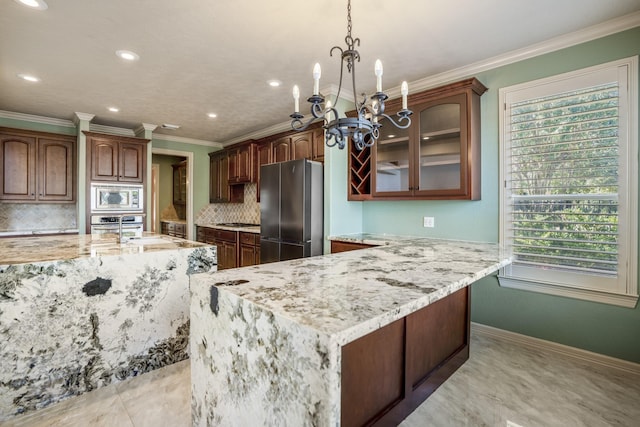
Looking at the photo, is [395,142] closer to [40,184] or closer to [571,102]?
[571,102]

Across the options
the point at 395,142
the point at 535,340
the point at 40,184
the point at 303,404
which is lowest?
the point at 535,340

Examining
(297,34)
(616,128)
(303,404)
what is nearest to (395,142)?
(297,34)

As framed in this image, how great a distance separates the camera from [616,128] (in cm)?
224

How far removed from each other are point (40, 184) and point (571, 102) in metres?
6.08

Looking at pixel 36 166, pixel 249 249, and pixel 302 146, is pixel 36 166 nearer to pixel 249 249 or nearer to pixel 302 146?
pixel 249 249

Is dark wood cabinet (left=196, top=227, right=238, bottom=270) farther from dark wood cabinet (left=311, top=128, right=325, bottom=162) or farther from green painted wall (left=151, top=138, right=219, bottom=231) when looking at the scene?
dark wood cabinet (left=311, top=128, right=325, bottom=162)

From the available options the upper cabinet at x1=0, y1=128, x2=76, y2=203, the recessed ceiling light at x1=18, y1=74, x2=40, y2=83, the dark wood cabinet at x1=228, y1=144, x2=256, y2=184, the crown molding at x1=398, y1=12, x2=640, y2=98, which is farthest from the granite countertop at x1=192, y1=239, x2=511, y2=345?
the upper cabinet at x1=0, y1=128, x2=76, y2=203

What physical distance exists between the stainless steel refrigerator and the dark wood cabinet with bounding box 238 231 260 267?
1.27 ft

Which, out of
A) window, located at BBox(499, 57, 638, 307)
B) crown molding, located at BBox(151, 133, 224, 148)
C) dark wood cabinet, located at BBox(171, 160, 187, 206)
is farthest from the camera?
dark wood cabinet, located at BBox(171, 160, 187, 206)

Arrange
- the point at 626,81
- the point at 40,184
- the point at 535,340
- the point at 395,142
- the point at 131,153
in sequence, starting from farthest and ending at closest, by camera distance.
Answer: the point at 131,153 < the point at 40,184 < the point at 395,142 < the point at 535,340 < the point at 626,81

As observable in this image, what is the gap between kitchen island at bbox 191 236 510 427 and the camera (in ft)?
2.67

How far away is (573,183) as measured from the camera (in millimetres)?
2404

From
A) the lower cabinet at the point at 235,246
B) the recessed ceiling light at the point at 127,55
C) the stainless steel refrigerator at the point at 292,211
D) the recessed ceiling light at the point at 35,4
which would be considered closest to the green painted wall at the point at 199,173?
the lower cabinet at the point at 235,246

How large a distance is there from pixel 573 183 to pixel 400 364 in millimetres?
2037
